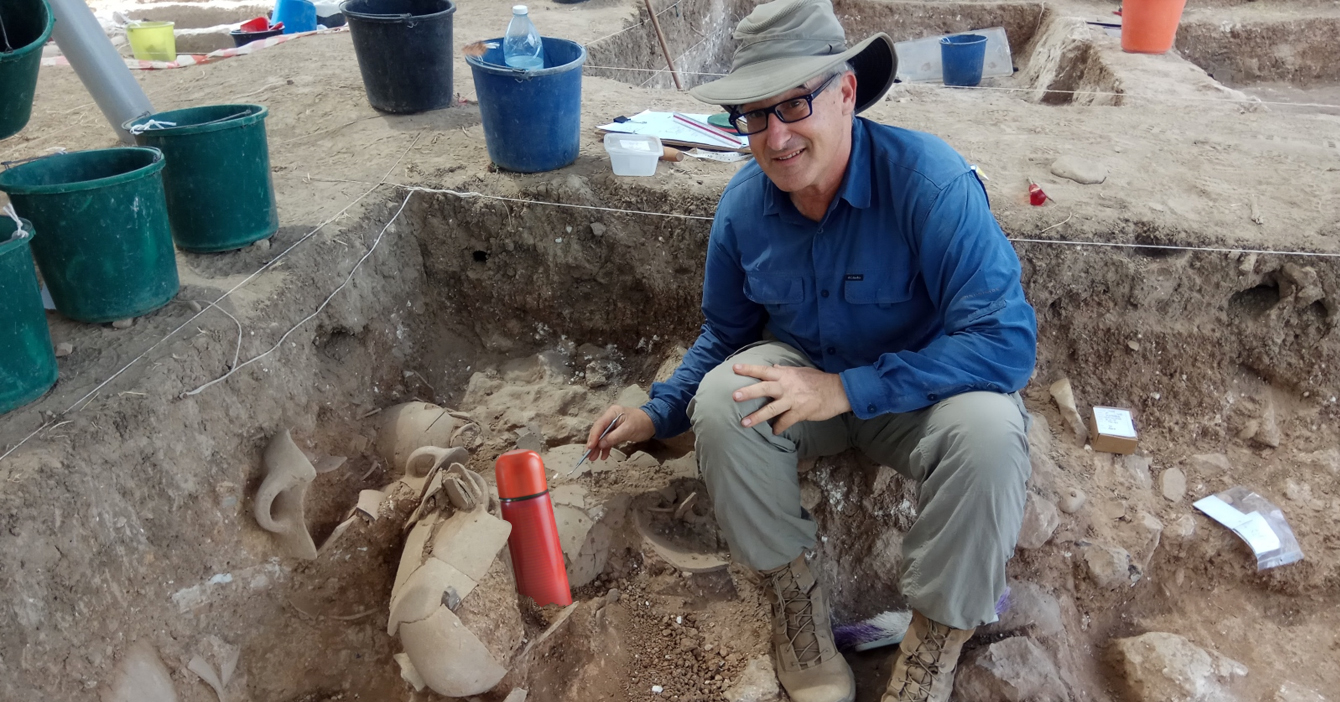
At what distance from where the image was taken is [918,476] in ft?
6.50

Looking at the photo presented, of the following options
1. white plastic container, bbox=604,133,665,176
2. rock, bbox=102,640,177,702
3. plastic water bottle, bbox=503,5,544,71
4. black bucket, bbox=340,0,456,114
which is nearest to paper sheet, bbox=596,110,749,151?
white plastic container, bbox=604,133,665,176

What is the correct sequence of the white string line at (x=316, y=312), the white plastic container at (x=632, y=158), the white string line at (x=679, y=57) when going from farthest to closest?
the white string line at (x=679, y=57)
the white plastic container at (x=632, y=158)
the white string line at (x=316, y=312)

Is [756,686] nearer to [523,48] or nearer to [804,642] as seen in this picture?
[804,642]

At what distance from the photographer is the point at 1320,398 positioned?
286 cm

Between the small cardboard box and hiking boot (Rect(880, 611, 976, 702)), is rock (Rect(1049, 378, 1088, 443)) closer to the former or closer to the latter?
the small cardboard box

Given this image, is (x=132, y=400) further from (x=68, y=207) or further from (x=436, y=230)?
(x=436, y=230)

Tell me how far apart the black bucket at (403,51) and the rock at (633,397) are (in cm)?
183

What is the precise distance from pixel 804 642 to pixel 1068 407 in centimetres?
129

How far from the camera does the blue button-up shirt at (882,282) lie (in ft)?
6.25

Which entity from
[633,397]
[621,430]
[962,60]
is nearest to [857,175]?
[621,430]

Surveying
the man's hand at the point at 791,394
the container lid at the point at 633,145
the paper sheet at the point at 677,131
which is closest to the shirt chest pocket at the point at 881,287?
the man's hand at the point at 791,394

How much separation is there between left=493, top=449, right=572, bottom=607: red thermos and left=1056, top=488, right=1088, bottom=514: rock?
4.87 ft

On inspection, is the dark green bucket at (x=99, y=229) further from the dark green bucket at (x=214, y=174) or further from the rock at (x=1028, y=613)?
the rock at (x=1028, y=613)

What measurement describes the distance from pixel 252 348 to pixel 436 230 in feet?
3.24
